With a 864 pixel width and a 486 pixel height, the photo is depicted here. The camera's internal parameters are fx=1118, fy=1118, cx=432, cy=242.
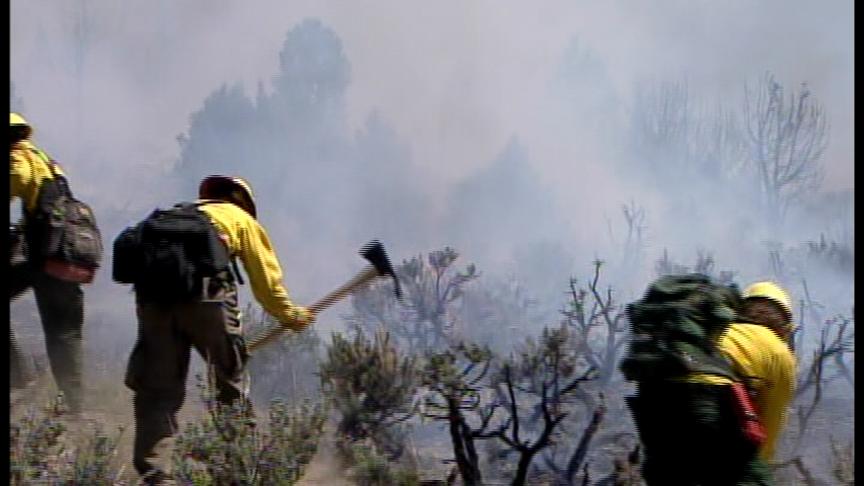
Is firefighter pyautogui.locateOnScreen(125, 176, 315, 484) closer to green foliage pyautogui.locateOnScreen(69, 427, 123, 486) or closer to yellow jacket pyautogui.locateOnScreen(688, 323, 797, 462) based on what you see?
green foliage pyautogui.locateOnScreen(69, 427, 123, 486)

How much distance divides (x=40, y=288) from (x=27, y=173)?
1.55 feet

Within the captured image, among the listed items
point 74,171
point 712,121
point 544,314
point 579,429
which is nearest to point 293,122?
point 74,171

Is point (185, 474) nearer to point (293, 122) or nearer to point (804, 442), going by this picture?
point (804, 442)

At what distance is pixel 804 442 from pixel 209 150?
8029 mm

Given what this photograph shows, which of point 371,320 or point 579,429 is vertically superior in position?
point 371,320

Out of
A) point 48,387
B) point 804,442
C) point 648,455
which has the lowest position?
point 648,455

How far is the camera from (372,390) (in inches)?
165

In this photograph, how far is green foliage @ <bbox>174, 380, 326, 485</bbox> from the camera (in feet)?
10.3

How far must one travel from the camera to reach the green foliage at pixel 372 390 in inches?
163

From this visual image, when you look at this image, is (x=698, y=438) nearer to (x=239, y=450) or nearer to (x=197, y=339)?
(x=239, y=450)

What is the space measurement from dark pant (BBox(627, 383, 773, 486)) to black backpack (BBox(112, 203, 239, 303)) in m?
1.38

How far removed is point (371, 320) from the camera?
8.25m

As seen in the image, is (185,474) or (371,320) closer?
(185,474)

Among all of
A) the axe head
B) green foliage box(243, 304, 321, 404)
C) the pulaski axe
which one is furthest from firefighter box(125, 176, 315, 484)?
green foliage box(243, 304, 321, 404)
